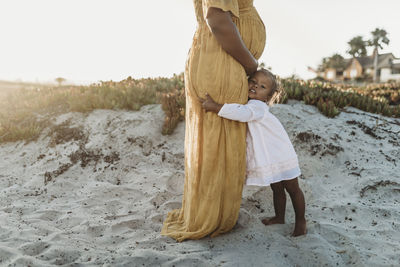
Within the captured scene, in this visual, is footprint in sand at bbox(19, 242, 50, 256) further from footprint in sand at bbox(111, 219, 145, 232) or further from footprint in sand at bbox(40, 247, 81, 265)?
footprint in sand at bbox(111, 219, 145, 232)

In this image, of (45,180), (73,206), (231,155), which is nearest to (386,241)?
(231,155)

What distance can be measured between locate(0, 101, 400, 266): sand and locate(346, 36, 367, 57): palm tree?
66697 millimetres

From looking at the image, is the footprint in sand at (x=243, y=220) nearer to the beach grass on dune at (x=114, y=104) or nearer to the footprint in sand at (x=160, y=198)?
the footprint in sand at (x=160, y=198)

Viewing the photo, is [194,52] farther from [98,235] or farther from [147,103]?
[147,103]

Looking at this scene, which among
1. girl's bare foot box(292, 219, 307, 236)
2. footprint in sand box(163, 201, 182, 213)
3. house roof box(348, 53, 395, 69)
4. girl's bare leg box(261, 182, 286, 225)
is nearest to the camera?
girl's bare foot box(292, 219, 307, 236)

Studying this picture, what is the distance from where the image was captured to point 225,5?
2.42 metres

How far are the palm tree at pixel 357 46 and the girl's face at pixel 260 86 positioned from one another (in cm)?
7061

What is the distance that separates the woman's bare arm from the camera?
8.02 feet

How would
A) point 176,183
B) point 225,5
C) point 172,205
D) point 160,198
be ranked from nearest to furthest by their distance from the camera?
point 225,5 → point 172,205 → point 160,198 → point 176,183

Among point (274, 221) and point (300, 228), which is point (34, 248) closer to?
point (274, 221)

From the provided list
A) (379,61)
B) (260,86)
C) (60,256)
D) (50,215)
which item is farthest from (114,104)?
(379,61)

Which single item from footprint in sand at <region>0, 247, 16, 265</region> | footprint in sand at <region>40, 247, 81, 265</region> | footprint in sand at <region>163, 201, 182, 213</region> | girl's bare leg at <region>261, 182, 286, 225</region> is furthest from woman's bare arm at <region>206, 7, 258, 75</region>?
footprint in sand at <region>0, 247, 16, 265</region>

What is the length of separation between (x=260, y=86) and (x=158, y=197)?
6.66 ft

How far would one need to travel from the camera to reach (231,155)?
2.75 meters
